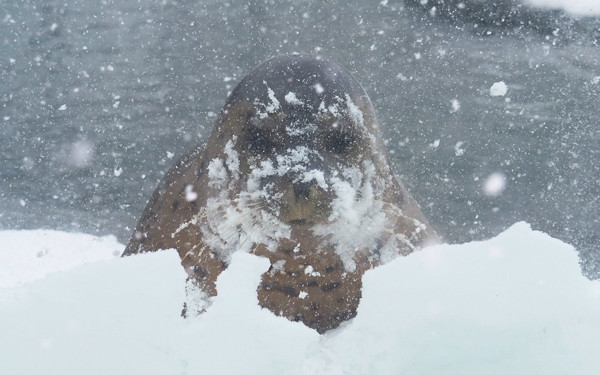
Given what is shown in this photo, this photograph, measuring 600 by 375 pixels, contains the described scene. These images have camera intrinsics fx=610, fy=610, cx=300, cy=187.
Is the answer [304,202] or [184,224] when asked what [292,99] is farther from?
[184,224]

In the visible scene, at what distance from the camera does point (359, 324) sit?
66.7 inches

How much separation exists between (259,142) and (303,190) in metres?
0.29

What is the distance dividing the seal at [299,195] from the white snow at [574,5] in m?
2.01

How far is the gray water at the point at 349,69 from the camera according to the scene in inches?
141

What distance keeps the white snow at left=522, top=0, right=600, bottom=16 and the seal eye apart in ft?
7.96

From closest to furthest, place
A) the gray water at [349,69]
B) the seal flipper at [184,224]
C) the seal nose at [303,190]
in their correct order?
the seal nose at [303,190] → the seal flipper at [184,224] → the gray water at [349,69]

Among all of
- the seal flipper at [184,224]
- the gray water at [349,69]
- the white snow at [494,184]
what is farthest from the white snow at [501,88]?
the seal flipper at [184,224]

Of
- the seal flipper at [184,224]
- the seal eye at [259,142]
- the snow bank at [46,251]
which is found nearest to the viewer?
the seal eye at [259,142]

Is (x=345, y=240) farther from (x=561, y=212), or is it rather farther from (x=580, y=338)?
(x=561, y=212)

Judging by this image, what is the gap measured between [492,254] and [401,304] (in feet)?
0.92

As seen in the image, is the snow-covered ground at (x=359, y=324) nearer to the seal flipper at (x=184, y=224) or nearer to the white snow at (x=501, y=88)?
the seal flipper at (x=184, y=224)

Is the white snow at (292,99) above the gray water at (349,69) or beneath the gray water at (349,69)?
above

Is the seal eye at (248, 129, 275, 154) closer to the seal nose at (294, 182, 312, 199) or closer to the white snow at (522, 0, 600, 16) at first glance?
the seal nose at (294, 182, 312, 199)

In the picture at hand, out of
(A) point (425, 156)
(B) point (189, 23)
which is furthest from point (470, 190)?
(B) point (189, 23)
